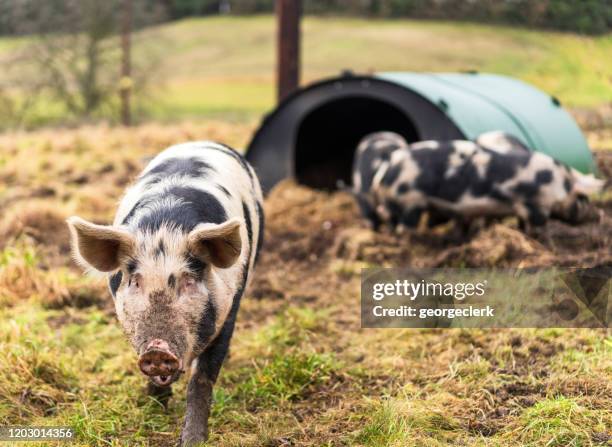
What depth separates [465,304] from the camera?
187 inches

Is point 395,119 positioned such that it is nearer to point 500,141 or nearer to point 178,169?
point 500,141

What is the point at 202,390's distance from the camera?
3.33 metres

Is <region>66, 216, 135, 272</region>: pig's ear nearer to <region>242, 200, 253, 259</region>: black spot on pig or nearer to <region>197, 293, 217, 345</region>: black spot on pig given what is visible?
<region>197, 293, 217, 345</region>: black spot on pig

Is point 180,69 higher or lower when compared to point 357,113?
lower

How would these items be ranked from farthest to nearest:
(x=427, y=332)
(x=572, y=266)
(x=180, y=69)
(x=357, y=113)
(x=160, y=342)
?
(x=180, y=69) → (x=357, y=113) → (x=572, y=266) → (x=427, y=332) → (x=160, y=342)

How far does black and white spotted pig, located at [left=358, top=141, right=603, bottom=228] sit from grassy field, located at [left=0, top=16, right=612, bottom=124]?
1368 millimetres

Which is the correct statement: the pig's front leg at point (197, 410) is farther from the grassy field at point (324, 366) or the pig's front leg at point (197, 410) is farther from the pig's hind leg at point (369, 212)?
the pig's hind leg at point (369, 212)

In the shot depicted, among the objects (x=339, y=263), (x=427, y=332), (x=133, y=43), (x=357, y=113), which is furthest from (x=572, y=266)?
(x=133, y=43)

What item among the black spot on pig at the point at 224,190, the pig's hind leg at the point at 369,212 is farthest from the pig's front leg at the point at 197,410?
the pig's hind leg at the point at 369,212

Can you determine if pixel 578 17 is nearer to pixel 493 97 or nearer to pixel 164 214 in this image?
pixel 493 97

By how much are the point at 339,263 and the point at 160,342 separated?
3.42 meters

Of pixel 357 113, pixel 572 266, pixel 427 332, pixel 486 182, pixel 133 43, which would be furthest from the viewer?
pixel 133 43

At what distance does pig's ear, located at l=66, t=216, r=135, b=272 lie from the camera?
2.96m

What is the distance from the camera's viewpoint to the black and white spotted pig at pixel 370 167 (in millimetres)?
7129
